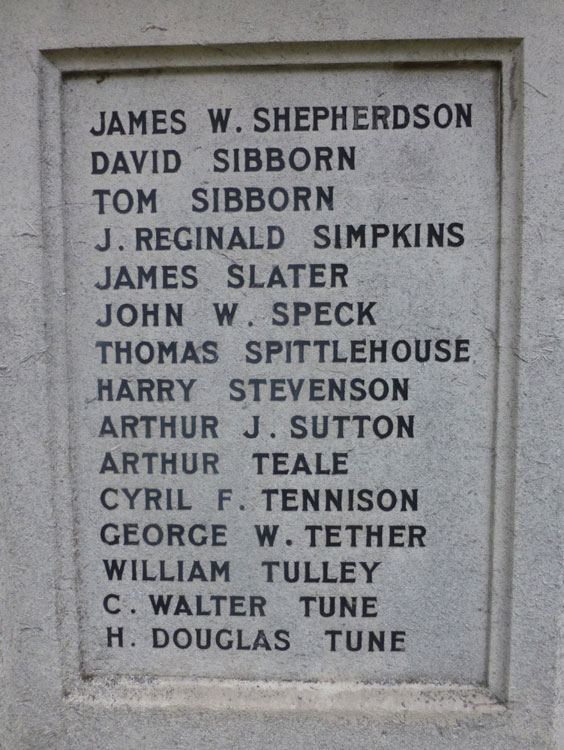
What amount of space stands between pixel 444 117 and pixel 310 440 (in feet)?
4.00

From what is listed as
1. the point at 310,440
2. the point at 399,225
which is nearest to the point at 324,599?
the point at 310,440

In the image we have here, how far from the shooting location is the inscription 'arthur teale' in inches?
85.5

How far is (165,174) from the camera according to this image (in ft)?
7.21

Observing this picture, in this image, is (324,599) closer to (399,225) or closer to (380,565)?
(380,565)

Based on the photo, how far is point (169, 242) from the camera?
87.1 inches

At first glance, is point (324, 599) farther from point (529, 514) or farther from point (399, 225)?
point (399, 225)

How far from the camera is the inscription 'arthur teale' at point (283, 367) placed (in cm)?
217

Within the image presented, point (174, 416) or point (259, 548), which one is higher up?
point (174, 416)

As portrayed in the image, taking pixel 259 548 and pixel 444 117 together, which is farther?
pixel 259 548

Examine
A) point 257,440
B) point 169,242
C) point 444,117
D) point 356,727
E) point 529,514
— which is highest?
point 444,117

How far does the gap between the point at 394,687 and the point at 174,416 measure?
4.22 ft

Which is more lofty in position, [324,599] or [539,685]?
[324,599]

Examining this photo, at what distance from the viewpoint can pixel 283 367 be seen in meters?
2.24

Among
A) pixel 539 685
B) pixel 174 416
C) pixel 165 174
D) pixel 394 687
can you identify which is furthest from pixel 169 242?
pixel 539 685
